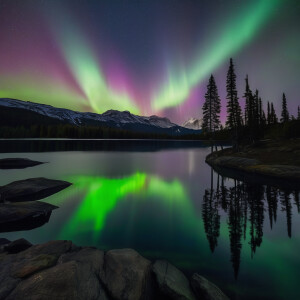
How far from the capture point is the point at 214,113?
45094 mm

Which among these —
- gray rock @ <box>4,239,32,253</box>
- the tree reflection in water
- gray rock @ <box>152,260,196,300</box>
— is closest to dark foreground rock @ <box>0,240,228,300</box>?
gray rock @ <box>152,260,196,300</box>

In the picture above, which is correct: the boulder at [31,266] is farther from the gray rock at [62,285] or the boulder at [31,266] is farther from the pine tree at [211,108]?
the pine tree at [211,108]

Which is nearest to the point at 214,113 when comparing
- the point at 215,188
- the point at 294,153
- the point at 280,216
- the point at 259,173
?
the point at 294,153

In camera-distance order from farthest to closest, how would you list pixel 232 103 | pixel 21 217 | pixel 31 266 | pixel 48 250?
pixel 232 103 < pixel 21 217 < pixel 48 250 < pixel 31 266

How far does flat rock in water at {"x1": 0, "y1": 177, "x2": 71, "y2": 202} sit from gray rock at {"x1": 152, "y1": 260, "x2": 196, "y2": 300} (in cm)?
1359

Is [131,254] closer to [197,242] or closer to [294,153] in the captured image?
[197,242]

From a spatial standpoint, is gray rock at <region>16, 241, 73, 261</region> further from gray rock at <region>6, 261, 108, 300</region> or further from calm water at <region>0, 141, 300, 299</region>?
calm water at <region>0, 141, 300, 299</region>

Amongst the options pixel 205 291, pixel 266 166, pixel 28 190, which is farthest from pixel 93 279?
pixel 266 166

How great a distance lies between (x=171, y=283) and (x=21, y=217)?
9662 millimetres

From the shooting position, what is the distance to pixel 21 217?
10.6 meters

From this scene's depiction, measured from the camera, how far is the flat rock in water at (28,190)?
1504cm

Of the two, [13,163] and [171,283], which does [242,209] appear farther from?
[13,163]

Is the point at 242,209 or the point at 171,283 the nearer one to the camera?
the point at 171,283

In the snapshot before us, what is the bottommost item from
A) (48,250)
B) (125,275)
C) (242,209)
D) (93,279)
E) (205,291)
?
(205,291)
